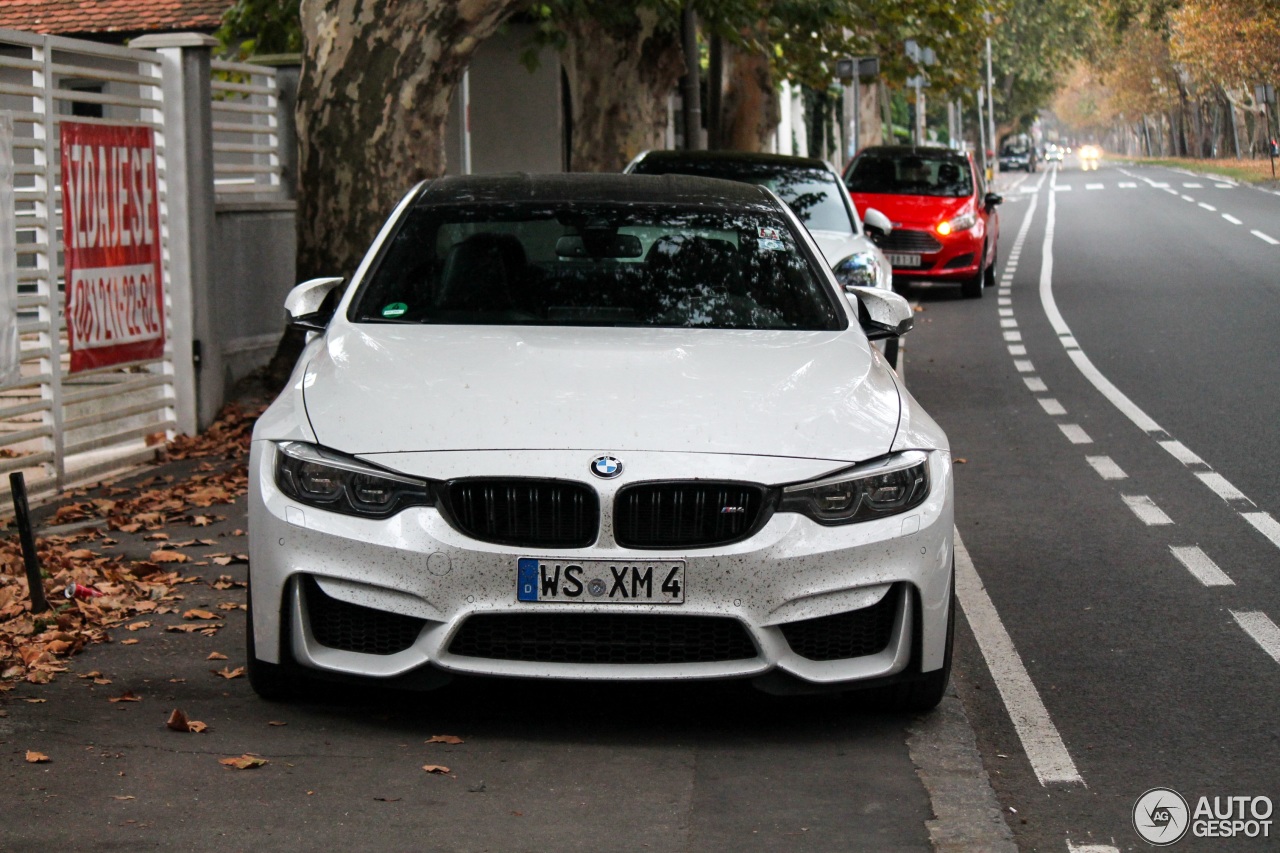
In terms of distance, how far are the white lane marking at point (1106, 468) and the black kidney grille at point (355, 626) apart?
234 inches

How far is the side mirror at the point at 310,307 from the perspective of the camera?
671 cm

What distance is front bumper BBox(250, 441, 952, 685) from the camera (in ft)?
16.8

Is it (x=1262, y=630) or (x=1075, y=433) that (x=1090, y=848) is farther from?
(x=1075, y=433)

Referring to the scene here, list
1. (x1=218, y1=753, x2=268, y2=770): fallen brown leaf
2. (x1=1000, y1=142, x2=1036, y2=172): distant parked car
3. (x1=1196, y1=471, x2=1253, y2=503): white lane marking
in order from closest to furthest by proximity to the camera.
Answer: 1. (x1=218, y1=753, x2=268, y2=770): fallen brown leaf
2. (x1=1196, y1=471, x2=1253, y2=503): white lane marking
3. (x1=1000, y1=142, x2=1036, y2=172): distant parked car

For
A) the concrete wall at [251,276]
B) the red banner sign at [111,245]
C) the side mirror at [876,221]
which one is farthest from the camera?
the side mirror at [876,221]

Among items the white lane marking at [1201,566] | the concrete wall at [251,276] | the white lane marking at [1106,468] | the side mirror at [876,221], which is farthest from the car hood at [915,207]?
the white lane marking at [1201,566]

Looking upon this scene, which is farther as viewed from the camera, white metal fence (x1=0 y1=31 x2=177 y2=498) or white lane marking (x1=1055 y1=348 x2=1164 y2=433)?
white lane marking (x1=1055 y1=348 x2=1164 y2=433)

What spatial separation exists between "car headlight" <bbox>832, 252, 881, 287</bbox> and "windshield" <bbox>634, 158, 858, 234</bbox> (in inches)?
31.5

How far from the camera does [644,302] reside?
654 centimetres

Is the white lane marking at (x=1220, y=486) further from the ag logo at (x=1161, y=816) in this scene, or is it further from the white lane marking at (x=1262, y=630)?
the ag logo at (x=1161, y=816)

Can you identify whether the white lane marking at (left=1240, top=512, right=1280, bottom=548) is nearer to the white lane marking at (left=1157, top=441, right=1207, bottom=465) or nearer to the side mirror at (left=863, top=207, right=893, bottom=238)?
the white lane marking at (left=1157, top=441, right=1207, bottom=465)

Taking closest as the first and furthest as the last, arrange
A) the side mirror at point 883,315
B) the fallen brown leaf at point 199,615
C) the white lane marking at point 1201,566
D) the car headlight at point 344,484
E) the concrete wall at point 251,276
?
1. the car headlight at point 344,484
2. the side mirror at point 883,315
3. the fallen brown leaf at point 199,615
4. the white lane marking at point 1201,566
5. the concrete wall at point 251,276

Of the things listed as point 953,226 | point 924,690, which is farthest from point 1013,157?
point 924,690

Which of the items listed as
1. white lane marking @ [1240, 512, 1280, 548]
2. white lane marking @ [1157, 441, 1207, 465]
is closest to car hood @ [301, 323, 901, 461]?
white lane marking @ [1240, 512, 1280, 548]
